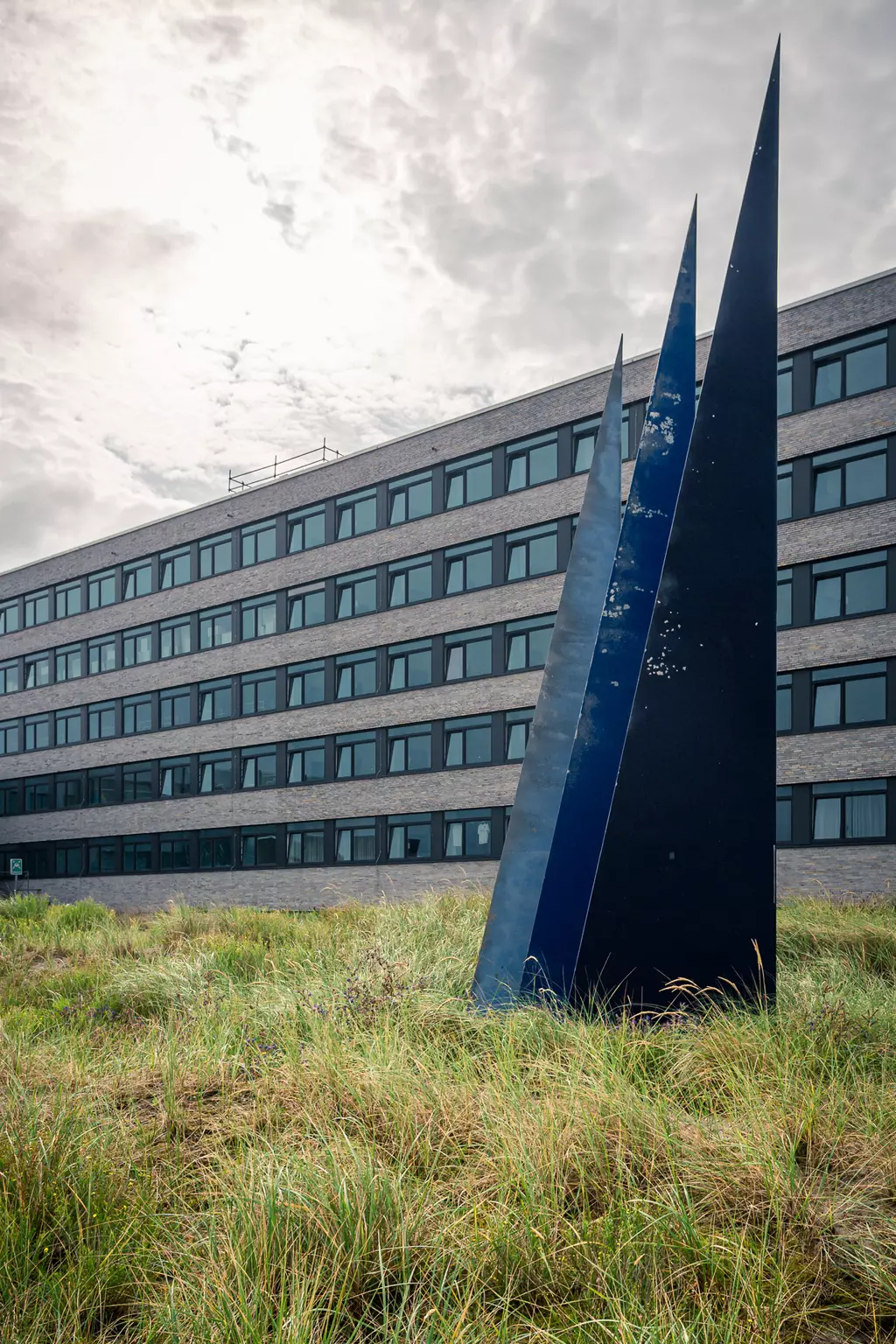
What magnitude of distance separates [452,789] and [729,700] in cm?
2244

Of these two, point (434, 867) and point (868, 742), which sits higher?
point (868, 742)

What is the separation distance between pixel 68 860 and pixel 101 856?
2097 millimetres

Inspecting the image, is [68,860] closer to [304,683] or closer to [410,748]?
[304,683]

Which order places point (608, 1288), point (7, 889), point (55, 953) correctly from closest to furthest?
1. point (608, 1288)
2. point (55, 953)
3. point (7, 889)

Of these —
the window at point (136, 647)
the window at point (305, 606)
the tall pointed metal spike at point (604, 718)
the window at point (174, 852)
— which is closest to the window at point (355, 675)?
the window at point (305, 606)

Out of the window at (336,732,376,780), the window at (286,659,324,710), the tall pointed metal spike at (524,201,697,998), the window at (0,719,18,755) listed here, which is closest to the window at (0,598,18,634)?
the window at (0,719,18,755)

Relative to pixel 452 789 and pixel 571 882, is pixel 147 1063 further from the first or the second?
pixel 452 789

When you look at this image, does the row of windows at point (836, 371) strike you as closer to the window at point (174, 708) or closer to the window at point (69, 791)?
the window at point (174, 708)

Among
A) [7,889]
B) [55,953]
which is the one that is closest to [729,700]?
[55,953]

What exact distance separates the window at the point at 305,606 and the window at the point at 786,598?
14350mm

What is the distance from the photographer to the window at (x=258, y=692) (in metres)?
34.1

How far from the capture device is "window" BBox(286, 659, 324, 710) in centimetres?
3288

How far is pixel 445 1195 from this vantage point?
3.84 meters

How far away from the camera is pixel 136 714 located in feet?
127
